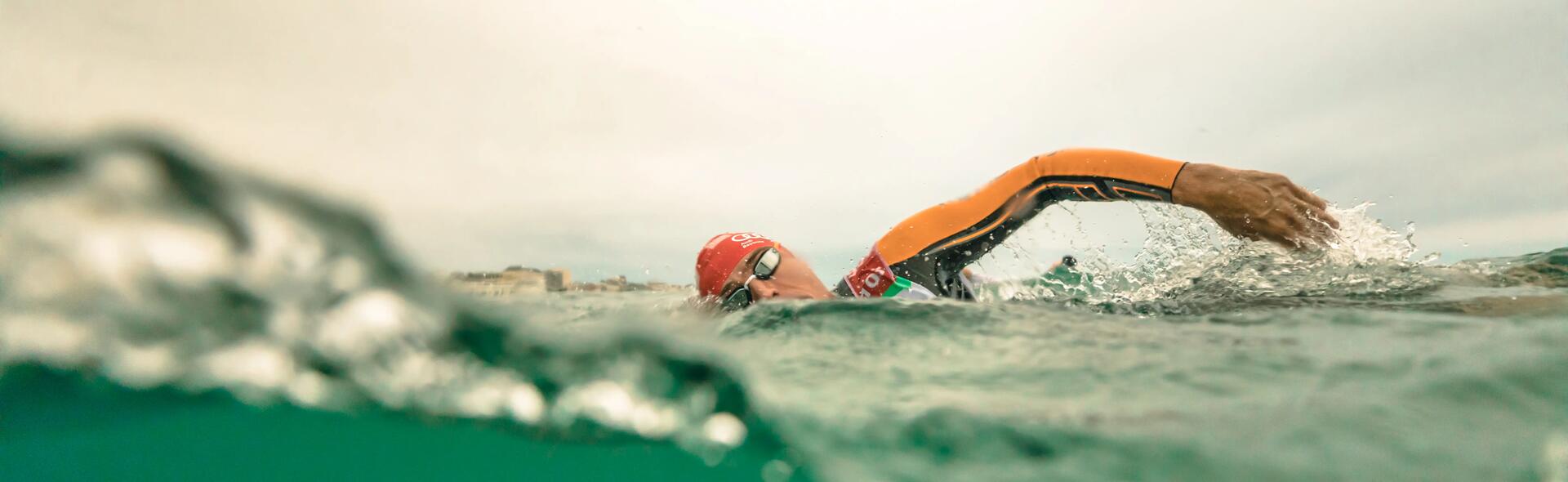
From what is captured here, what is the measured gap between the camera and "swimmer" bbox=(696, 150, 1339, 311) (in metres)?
3.01

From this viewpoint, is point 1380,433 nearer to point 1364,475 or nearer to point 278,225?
point 1364,475

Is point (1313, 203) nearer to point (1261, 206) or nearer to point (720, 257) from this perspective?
point (1261, 206)

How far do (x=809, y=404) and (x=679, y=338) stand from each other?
711 mm

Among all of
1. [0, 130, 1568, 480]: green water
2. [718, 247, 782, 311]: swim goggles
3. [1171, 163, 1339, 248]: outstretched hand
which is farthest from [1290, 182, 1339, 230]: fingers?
[718, 247, 782, 311]: swim goggles

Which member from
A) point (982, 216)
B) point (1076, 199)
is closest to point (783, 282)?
point (982, 216)

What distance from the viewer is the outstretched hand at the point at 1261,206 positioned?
2959 millimetres

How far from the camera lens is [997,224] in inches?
157

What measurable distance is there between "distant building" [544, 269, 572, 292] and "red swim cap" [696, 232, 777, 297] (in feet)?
3.25

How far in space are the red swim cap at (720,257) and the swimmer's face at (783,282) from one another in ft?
0.26

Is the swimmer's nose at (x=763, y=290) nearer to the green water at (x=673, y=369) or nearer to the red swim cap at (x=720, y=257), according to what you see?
the red swim cap at (x=720, y=257)

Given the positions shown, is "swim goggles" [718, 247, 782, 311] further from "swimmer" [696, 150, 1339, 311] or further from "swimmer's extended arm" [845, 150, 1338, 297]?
"swimmer's extended arm" [845, 150, 1338, 297]

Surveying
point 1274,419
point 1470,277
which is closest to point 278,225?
point 1274,419

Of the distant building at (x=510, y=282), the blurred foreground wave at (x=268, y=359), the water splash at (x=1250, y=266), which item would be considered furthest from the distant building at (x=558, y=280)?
the water splash at (x=1250, y=266)

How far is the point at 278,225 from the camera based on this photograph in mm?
2082
